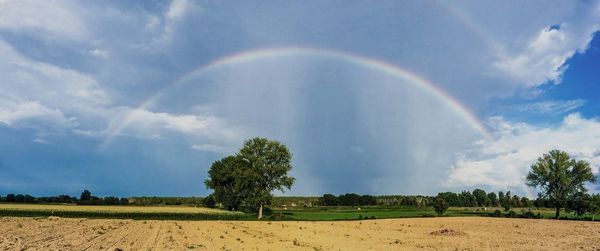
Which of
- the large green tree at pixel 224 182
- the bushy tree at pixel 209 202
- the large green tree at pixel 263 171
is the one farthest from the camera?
the bushy tree at pixel 209 202

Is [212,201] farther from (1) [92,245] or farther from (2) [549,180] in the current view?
(1) [92,245]

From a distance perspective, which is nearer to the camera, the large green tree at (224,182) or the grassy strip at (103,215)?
the grassy strip at (103,215)

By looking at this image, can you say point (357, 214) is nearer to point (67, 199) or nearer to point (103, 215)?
point (103, 215)

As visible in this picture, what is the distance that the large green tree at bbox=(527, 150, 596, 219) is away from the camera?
345 feet

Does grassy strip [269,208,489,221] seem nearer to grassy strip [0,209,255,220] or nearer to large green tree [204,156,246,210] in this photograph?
large green tree [204,156,246,210]

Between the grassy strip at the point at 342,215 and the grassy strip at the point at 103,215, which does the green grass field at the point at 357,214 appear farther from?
the grassy strip at the point at 103,215

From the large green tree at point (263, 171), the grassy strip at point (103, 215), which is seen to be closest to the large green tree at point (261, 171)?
the large green tree at point (263, 171)

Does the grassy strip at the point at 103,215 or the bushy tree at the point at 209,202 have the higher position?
the bushy tree at the point at 209,202

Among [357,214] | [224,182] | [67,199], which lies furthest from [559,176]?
[67,199]

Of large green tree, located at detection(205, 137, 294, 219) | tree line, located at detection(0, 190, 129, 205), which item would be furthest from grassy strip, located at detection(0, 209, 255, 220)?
tree line, located at detection(0, 190, 129, 205)

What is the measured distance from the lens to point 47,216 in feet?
224

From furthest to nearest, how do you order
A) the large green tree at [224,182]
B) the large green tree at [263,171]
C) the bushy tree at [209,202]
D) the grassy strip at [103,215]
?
the bushy tree at [209,202] < the large green tree at [224,182] < the large green tree at [263,171] < the grassy strip at [103,215]

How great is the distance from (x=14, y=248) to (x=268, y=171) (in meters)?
59.4

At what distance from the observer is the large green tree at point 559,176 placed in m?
105
